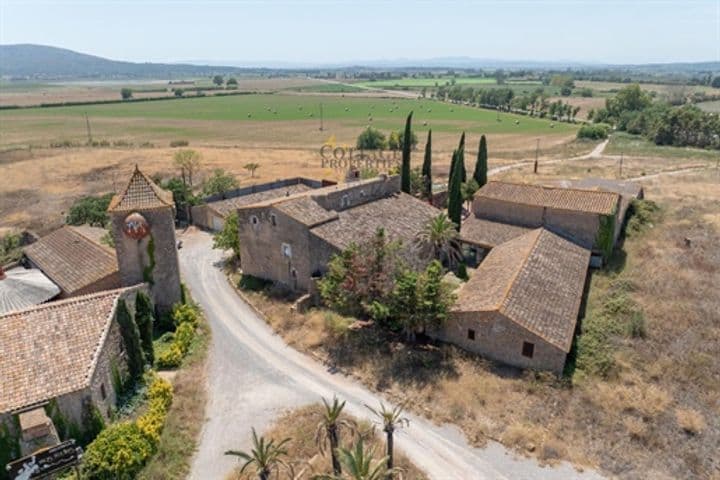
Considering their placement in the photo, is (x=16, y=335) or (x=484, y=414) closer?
(x=16, y=335)

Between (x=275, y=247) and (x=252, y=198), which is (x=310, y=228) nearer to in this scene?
(x=275, y=247)

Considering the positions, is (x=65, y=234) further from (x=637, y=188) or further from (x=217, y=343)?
(x=637, y=188)

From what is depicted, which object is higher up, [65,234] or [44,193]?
[65,234]

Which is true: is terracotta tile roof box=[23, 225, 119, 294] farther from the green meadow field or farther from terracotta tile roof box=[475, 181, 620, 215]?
the green meadow field

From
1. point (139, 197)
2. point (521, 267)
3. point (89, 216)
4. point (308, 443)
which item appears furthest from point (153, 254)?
point (89, 216)

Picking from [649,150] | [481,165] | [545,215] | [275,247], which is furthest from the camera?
[649,150]

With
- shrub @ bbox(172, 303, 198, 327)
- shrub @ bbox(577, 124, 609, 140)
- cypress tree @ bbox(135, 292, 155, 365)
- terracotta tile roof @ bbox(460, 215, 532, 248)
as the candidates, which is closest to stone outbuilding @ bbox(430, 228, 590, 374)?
terracotta tile roof @ bbox(460, 215, 532, 248)

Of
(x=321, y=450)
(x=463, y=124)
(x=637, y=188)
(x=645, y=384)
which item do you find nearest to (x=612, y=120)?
(x=463, y=124)
